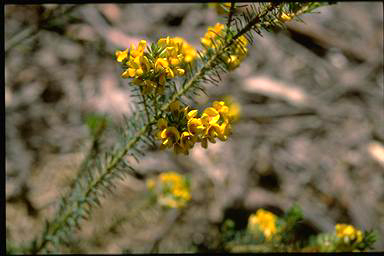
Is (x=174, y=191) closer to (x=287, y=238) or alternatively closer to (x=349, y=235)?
(x=287, y=238)

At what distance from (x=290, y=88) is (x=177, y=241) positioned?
5.75ft

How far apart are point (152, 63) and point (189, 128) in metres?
0.18

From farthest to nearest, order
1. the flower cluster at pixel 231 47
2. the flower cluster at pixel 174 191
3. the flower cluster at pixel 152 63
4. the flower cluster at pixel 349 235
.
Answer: the flower cluster at pixel 174 191, the flower cluster at pixel 349 235, the flower cluster at pixel 231 47, the flower cluster at pixel 152 63

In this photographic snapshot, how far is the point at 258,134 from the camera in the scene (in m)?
3.32

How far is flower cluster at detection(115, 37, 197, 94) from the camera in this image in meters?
0.98

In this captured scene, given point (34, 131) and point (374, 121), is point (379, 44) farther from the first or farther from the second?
point (34, 131)

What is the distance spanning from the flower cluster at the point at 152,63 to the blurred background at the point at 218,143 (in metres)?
1.19

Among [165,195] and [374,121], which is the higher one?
[374,121]

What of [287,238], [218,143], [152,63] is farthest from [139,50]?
[218,143]

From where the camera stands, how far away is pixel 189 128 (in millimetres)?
998

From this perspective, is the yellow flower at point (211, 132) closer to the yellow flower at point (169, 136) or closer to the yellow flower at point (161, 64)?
the yellow flower at point (169, 136)

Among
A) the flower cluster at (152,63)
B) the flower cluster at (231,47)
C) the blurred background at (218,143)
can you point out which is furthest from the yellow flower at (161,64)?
the blurred background at (218,143)

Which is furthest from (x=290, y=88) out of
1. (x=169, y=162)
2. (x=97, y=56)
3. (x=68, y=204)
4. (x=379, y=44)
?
(x=68, y=204)

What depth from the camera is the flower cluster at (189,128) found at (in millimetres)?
993
